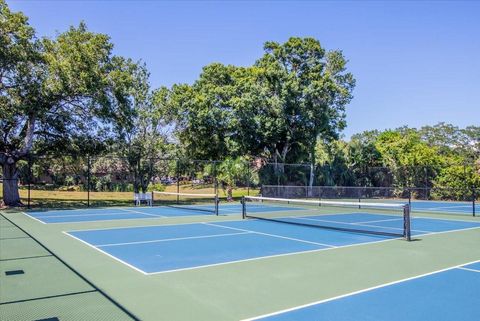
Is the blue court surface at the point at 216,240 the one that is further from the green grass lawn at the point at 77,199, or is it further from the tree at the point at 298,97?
the tree at the point at 298,97

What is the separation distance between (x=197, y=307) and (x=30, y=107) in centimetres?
1882

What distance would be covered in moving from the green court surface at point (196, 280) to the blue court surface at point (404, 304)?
0.66 ft

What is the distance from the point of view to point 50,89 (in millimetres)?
21203

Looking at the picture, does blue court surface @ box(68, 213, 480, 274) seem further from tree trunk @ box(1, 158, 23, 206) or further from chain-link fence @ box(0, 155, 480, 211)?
chain-link fence @ box(0, 155, 480, 211)

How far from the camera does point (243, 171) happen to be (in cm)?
2889

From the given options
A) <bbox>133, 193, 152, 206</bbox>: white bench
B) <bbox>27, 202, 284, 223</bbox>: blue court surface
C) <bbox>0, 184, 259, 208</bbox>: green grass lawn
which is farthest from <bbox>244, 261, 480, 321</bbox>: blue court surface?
<bbox>0, 184, 259, 208</bbox>: green grass lawn

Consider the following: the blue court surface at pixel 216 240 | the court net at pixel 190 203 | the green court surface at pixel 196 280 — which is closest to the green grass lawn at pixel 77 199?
the court net at pixel 190 203

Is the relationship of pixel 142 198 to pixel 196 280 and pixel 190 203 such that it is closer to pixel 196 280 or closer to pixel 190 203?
pixel 190 203

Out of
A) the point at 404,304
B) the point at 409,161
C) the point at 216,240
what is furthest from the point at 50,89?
the point at 409,161

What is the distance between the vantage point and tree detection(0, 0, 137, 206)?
20781 millimetres

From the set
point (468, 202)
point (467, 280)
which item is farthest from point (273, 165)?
point (467, 280)

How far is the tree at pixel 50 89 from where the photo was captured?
20.8 meters

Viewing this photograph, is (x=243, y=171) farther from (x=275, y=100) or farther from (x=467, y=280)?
(x=467, y=280)

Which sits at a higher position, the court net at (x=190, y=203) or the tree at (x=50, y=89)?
the tree at (x=50, y=89)
